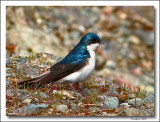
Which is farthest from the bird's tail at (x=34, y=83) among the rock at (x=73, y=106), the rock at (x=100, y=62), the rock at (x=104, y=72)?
the rock at (x=100, y=62)

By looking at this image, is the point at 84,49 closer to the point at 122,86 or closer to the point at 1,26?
the point at 122,86

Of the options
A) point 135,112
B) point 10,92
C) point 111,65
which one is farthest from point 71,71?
point 111,65

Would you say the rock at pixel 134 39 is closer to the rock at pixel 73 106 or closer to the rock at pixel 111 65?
the rock at pixel 111 65

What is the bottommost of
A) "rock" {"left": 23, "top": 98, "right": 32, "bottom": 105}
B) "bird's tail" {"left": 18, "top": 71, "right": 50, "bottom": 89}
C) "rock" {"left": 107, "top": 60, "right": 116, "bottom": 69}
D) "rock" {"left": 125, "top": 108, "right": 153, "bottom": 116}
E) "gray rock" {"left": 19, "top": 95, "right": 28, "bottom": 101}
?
"rock" {"left": 125, "top": 108, "right": 153, "bottom": 116}

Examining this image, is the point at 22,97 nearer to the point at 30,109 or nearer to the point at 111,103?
the point at 30,109

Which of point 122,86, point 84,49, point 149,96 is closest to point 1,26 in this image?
point 84,49

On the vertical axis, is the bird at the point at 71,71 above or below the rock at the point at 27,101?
above

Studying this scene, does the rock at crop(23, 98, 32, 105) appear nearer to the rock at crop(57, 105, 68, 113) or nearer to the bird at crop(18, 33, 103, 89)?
the bird at crop(18, 33, 103, 89)

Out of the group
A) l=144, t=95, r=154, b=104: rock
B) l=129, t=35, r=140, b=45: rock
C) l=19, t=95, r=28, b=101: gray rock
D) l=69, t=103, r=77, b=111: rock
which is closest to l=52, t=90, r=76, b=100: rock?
l=69, t=103, r=77, b=111: rock
